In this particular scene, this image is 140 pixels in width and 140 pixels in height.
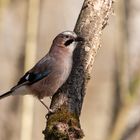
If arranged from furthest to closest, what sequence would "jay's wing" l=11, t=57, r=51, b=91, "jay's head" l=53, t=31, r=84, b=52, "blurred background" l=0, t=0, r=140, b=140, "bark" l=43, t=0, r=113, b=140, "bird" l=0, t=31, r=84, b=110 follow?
"blurred background" l=0, t=0, r=140, b=140
"jay's wing" l=11, t=57, r=51, b=91
"bird" l=0, t=31, r=84, b=110
"jay's head" l=53, t=31, r=84, b=52
"bark" l=43, t=0, r=113, b=140

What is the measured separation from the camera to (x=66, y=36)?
591cm

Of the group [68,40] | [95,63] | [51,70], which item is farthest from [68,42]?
[95,63]

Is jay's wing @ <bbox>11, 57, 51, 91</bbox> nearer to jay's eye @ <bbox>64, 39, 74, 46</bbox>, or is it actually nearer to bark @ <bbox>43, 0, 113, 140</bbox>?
jay's eye @ <bbox>64, 39, 74, 46</bbox>

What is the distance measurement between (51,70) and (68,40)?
320 mm

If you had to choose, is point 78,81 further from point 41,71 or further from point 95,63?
point 95,63

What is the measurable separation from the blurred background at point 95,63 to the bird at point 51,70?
2.70 m

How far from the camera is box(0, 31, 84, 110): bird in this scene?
580 centimetres

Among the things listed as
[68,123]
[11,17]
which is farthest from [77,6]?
[68,123]

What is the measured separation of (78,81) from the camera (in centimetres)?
535

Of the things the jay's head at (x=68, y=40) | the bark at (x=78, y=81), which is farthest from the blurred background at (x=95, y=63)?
the bark at (x=78, y=81)

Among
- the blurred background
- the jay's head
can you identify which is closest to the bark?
the jay's head

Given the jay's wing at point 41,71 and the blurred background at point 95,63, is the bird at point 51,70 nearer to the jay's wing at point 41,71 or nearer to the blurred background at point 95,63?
the jay's wing at point 41,71

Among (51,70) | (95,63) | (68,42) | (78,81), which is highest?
(95,63)

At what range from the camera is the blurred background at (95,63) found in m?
9.01
